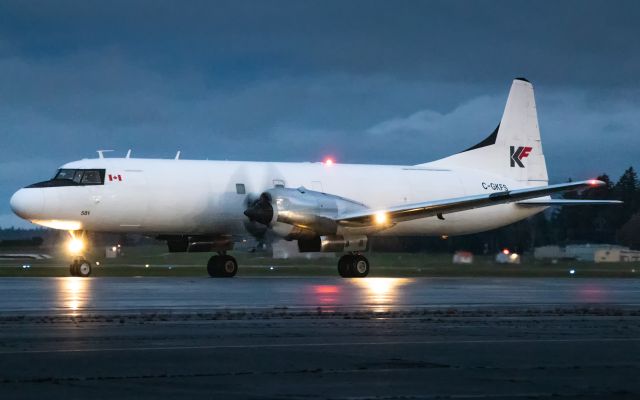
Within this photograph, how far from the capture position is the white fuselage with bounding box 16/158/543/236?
3871 centimetres

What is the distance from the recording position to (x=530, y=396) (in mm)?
10594

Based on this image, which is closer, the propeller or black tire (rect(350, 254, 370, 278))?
the propeller

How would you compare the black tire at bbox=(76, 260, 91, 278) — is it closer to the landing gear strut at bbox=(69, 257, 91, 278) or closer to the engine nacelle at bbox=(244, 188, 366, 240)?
the landing gear strut at bbox=(69, 257, 91, 278)

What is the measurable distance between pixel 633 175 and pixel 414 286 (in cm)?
11773

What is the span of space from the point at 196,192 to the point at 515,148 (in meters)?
16.6

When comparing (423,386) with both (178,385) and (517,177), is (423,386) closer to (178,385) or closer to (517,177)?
(178,385)

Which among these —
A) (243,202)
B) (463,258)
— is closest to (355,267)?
(243,202)

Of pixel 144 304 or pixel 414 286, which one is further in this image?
pixel 414 286

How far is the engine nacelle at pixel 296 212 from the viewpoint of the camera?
3919cm

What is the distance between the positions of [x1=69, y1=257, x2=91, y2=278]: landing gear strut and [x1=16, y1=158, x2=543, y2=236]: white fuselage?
4.38ft

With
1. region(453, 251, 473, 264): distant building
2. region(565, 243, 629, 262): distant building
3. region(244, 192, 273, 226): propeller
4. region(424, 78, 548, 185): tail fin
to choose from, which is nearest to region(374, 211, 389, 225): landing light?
region(244, 192, 273, 226): propeller

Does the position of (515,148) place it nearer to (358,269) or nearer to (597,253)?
(358,269)

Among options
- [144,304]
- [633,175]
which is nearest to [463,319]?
[144,304]

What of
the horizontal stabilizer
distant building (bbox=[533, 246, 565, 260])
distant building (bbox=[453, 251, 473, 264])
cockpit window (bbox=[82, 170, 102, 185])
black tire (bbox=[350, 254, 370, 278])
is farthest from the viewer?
Result: distant building (bbox=[533, 246, 565, 260])
